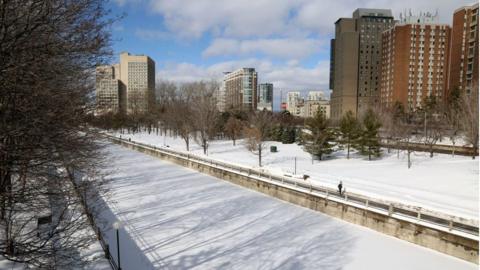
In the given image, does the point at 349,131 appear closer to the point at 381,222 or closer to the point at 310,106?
the point at 381,222

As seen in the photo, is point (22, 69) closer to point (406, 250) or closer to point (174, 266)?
point (174, 266)

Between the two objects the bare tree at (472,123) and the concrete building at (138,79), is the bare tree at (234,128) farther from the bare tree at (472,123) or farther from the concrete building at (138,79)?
the concrete building at (138,79)

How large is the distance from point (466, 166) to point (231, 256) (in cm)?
2454

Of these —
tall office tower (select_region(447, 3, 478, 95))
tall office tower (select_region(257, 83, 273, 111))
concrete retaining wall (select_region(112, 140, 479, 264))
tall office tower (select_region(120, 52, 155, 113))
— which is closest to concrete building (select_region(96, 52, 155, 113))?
tall office tower (select_region(120, 52, 155, 113))

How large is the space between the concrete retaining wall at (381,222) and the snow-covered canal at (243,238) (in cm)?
31

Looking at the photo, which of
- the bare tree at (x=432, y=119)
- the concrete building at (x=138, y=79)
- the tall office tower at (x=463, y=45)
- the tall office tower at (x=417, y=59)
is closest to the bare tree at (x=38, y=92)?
the bare tree at (x=432, y=119)

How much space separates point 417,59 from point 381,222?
8422 centimetres

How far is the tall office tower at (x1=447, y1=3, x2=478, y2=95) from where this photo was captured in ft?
222

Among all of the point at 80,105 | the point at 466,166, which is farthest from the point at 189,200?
the point at 466,166

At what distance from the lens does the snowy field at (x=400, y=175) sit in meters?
17.4

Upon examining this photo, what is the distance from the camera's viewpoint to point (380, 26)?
104m

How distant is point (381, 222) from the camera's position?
46.1 feet

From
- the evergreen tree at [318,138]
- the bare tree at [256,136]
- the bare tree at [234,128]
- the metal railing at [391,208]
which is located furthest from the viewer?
the bare tree at [234,128]

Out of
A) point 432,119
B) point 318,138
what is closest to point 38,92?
point 318,138
